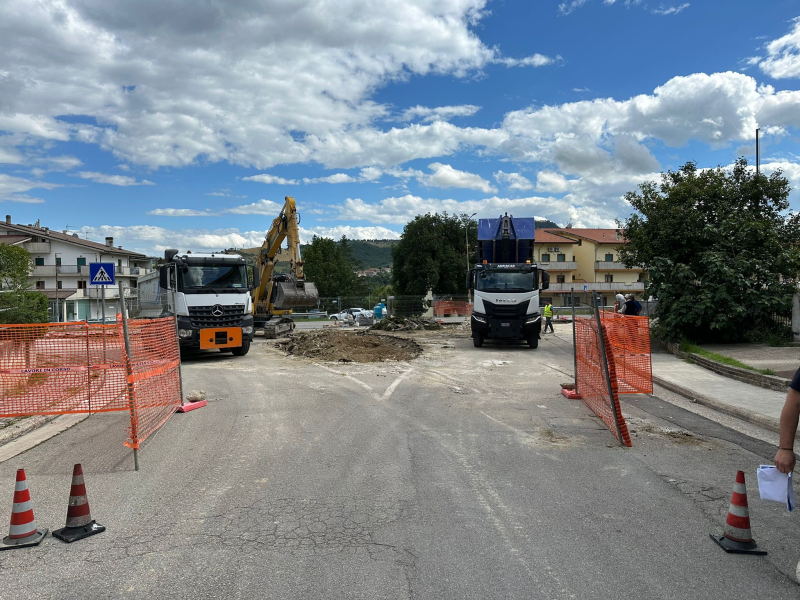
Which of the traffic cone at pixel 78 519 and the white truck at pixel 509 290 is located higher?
the white truck at pixel 509 290

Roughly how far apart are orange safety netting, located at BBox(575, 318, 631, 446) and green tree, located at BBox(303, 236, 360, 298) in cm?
7796

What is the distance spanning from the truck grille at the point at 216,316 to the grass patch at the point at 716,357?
1315 centimetres

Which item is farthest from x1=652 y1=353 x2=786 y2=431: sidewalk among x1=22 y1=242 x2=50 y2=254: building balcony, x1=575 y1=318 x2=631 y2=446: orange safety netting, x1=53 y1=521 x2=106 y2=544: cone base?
x1=22 y1=242 x2=50 y2=254: building balcony

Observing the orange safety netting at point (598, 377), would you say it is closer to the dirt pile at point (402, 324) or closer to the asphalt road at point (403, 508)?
the asphalt road at point (403, 508)

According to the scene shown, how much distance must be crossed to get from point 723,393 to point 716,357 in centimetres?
435

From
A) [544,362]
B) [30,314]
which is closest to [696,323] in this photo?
[544,362]

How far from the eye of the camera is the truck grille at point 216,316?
17016 millimetres

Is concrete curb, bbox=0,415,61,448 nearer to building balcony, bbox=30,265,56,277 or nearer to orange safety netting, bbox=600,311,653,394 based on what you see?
orange safety netting, bbox=600,311,653,394

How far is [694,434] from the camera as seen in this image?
8.00 m

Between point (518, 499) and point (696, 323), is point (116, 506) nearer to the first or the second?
point (518, 499)

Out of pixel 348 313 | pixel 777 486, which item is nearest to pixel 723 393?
pixel 777 486

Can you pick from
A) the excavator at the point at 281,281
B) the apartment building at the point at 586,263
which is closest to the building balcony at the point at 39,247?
the excavator at the point at 281,281

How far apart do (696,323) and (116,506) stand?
16606 millimetres

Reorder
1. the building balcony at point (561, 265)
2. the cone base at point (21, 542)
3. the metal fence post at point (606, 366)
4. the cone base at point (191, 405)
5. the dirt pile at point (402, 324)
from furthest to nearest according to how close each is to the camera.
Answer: the building balcony at point (561, 265)
the dirt pile at point (402, 324)
the cone base at point (191, 405)
the metal fence post at point (606, 366)
the cone base at point (21, 542)
